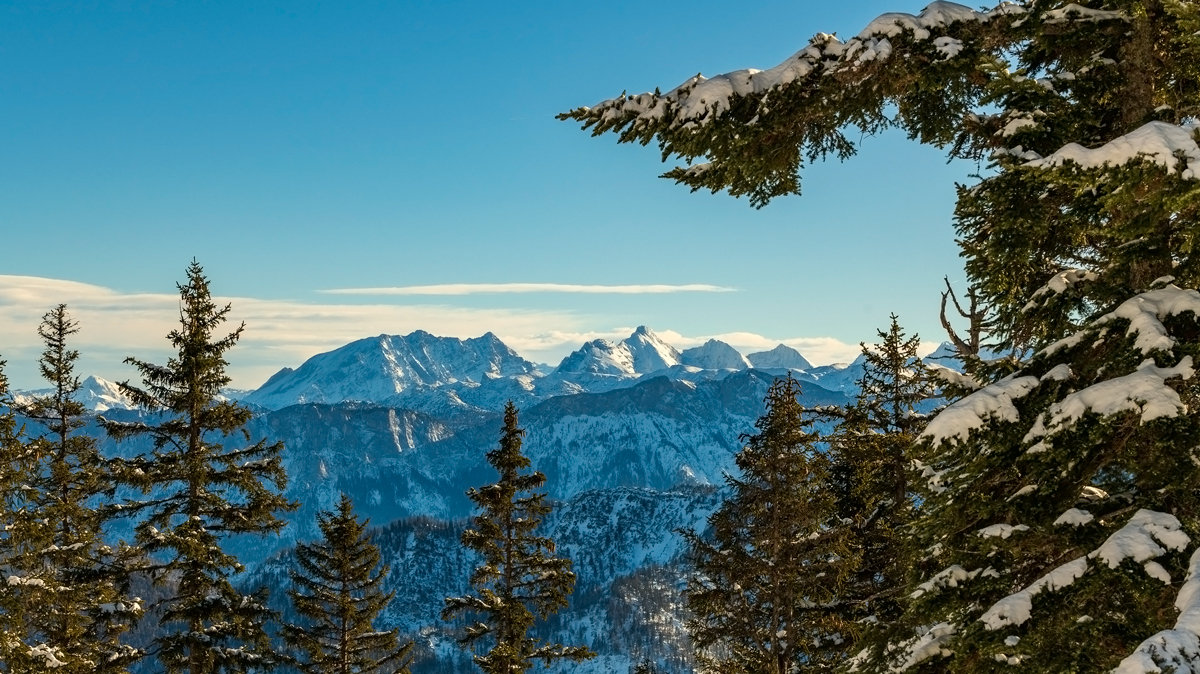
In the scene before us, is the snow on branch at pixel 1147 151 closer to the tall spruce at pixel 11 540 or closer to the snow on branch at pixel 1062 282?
the snow on branch at pixel 1062 282

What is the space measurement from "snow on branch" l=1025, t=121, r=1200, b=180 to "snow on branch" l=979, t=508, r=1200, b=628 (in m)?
1.97

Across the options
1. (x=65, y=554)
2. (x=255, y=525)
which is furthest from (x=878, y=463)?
(x=65, y=554)

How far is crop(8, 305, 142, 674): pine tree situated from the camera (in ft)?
46.0

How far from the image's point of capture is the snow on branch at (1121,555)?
4.36 meters

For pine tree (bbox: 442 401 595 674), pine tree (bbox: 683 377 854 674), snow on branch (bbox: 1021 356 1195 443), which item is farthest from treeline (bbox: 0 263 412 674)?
snow on branch (bbox: 1021 356 1195 443)

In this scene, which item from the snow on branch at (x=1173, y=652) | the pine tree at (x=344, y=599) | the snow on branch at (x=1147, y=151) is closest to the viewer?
the snow on branch at (x=1173, y=652)

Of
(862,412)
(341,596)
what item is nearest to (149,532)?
(341,596)

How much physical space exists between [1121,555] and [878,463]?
10.9 meters

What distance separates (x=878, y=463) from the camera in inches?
590

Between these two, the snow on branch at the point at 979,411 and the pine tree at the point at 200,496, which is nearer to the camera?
the snow on branch at the point at 979,411

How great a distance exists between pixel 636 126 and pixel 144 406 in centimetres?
1803

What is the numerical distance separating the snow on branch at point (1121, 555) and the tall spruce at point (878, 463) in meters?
9.94

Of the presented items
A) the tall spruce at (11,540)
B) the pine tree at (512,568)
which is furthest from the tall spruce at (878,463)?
the tall spruce at (11,540)

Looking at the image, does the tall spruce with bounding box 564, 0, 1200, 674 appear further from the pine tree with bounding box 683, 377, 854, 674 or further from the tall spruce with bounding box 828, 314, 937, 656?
the pine tree with bounding box 683, 377, 854, 674
